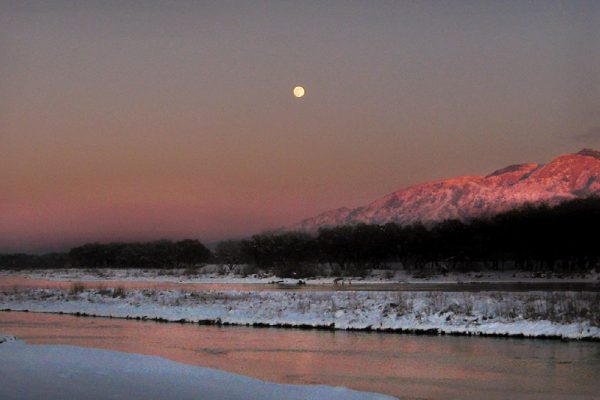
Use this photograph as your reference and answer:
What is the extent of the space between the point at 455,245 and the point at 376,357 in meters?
88.1

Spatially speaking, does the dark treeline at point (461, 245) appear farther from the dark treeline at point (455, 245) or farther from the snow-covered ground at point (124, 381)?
the snow-covered ground at point (124, 381)

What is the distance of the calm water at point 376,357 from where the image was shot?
1900 centimetres

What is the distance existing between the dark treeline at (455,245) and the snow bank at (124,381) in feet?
243

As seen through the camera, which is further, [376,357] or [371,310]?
[371,310]

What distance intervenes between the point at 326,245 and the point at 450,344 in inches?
3895

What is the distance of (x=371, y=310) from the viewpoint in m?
37.1

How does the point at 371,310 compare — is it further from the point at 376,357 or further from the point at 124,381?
the point at 124,381

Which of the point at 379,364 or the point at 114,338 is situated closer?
the point at 379,364

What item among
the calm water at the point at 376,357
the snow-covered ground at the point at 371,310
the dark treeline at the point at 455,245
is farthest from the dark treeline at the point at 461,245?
the calm water at the point at 376,357

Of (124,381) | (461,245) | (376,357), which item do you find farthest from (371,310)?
(461,245)

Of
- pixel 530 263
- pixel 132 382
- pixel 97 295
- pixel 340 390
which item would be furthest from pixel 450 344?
pixel 530 263

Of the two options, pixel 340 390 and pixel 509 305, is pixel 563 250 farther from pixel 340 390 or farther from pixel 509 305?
pixel 340 390

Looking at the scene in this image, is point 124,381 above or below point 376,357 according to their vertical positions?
above

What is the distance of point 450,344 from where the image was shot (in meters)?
28.0
